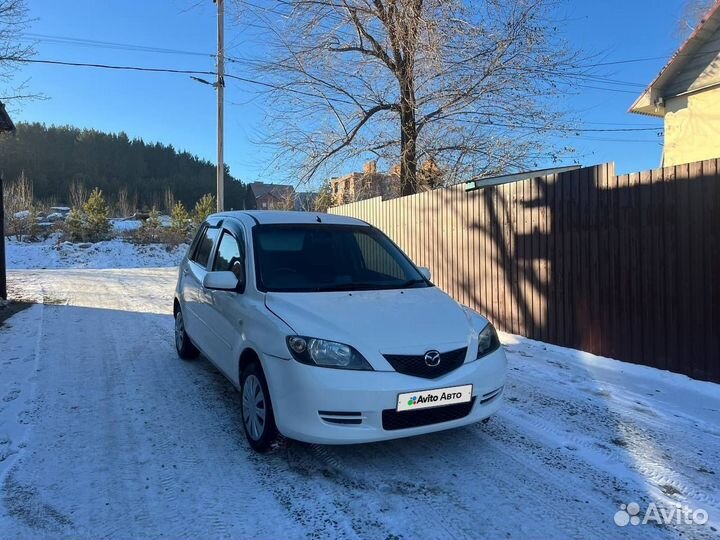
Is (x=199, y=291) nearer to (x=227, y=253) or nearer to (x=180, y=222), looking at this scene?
(x=227, y=253)

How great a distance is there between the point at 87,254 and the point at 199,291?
2239 cm

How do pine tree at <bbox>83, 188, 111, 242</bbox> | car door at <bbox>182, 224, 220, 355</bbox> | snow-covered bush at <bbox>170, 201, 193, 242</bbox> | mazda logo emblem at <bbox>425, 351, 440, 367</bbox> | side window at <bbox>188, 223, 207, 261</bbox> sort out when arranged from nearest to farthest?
mazda logo emblem at <bbox>425, 351, 440, 367</bbox>
car door at <bbox>182, 224, 220, 355</bbox>
side window at <bbox>188, 223, 207, 261</bbox>
pine tree at <bbox>83, 188, 111, 242</bbox>
snow-covered bush at <bbox>170, 201, 193, 242</bbox>

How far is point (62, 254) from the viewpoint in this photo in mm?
23922

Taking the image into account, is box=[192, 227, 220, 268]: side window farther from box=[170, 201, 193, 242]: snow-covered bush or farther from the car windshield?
box=[170, 201, 193, 242]: snow-covered bush

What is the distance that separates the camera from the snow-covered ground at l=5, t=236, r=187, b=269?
22.7 m

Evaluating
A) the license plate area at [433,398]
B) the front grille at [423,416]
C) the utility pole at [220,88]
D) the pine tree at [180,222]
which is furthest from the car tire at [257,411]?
the pine tree at [180,222]

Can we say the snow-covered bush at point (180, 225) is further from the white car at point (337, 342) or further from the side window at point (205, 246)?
the white car at point (337, 342)

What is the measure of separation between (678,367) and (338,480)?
4.09 meters

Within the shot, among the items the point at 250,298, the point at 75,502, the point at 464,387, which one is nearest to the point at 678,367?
the point at 464,387

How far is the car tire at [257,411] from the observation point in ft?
11.0

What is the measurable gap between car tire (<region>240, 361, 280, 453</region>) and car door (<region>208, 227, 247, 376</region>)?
30 cm

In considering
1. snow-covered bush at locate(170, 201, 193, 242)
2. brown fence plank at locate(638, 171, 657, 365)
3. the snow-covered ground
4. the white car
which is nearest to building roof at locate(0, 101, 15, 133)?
the white car

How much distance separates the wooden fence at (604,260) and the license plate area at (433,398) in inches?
129

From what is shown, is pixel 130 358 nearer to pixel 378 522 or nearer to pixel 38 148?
pixel 378 522
